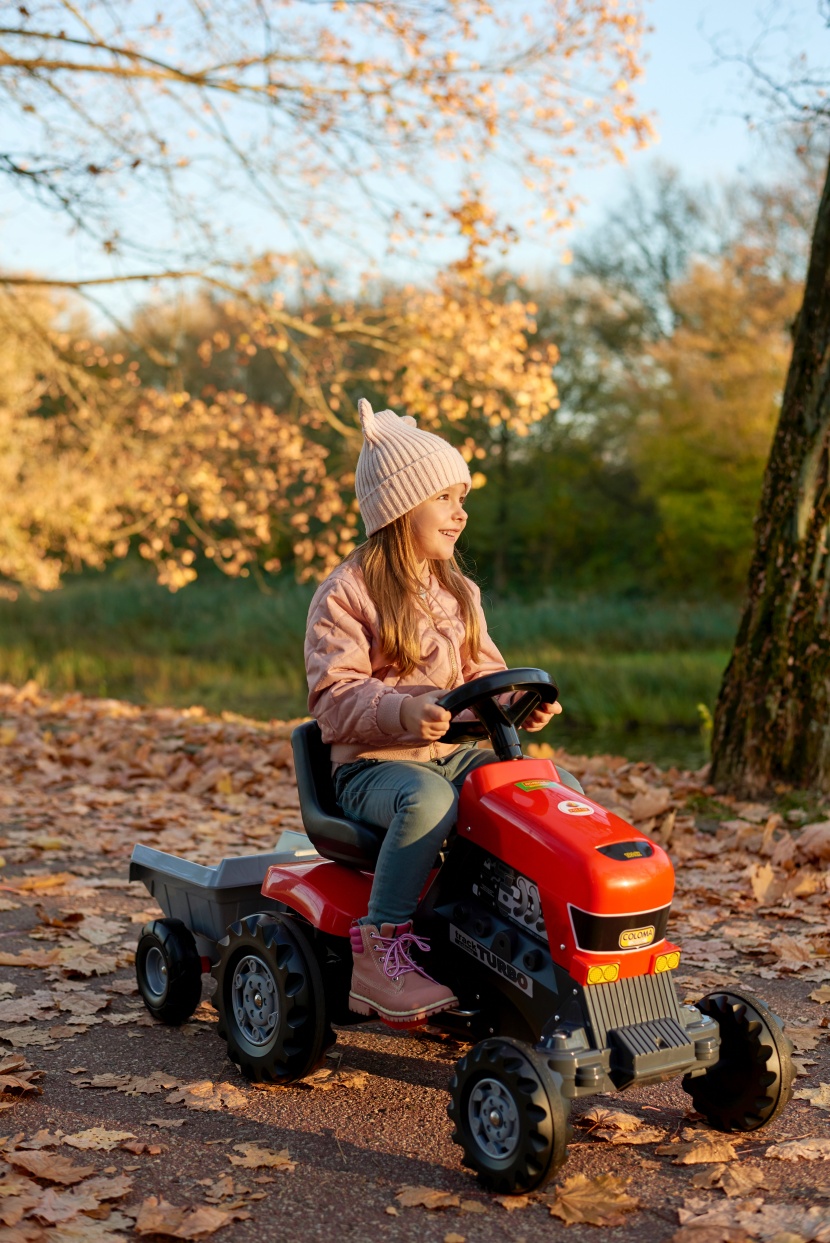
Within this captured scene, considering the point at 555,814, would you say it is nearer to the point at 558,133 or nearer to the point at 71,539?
the point at 558,133

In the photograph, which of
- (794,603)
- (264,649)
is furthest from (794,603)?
(264,649)

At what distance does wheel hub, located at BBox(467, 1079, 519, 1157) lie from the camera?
269 centimetres

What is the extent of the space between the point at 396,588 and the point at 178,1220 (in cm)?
177

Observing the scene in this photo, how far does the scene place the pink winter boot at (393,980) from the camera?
305 centimetres

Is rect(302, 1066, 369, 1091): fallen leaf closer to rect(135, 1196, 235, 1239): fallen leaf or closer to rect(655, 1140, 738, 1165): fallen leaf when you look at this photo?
rect(135, 1196, 235, 1239): fallen leaf

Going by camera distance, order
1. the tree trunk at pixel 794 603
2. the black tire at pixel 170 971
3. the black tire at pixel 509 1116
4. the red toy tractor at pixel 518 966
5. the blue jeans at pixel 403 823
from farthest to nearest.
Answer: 1. the tree trunk at pixel 794 603
2. the black tire at pixel 170 971
3. the blue jeans at pixel 403 823
4. the red toy tractor at pixel 518 966
5. the black tire at pixel 509 1116

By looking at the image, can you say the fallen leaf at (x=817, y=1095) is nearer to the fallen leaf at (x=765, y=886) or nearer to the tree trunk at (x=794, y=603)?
the fallen leaf at (x=765, y=886)

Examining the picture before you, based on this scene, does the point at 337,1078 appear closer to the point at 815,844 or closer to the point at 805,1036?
the point at 805,1036

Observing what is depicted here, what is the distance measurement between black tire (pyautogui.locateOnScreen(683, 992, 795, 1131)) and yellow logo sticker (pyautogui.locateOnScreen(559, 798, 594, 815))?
22.7 inches

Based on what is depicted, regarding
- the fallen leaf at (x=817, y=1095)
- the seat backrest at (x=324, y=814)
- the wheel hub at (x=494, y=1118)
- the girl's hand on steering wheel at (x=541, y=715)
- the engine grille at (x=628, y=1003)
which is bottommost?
the fallen leaf at (x=817, y=1095)

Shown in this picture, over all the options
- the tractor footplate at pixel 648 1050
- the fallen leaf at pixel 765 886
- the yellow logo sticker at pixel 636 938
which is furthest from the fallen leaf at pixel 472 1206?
the fallen leaf at pixel 765 886

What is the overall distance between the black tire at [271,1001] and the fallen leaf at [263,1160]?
326mm

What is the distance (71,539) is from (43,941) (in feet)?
52.4

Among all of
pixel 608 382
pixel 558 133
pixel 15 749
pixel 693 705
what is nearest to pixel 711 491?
pixel 608 382
